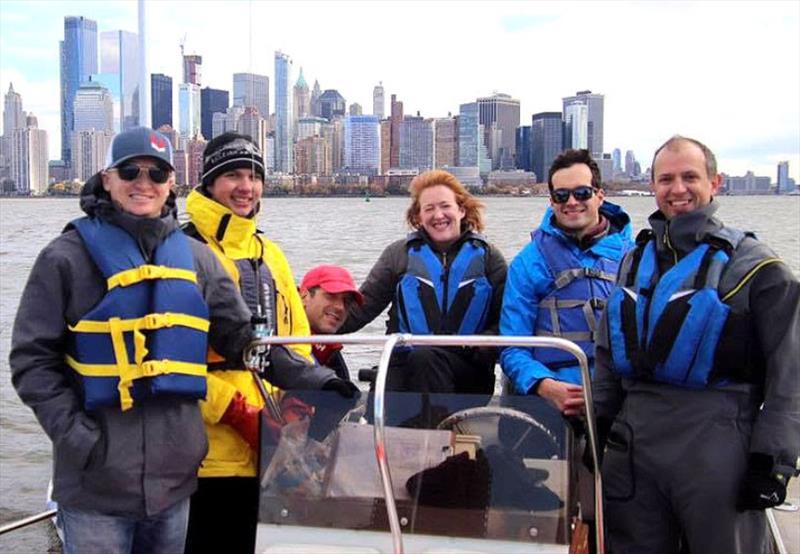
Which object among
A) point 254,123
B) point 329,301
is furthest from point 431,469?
point 254,123

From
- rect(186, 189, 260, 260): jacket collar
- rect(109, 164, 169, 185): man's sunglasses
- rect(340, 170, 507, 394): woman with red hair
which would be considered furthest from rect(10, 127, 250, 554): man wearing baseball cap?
rect(340, 170, 507, 394): woman with red hair

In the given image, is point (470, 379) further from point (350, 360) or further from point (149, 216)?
point (350, 360)

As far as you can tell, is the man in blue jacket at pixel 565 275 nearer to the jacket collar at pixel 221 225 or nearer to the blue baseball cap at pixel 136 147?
the jacket collar at pixel 221 225

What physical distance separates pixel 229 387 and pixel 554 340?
3.53 ft

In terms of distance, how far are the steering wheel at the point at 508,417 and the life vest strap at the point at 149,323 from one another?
774 mm

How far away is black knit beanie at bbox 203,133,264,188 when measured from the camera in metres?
3.35

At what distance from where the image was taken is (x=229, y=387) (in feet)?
10.2

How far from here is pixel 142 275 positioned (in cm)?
271

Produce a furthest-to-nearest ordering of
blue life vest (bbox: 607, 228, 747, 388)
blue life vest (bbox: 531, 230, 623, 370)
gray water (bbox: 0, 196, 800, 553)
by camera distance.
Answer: gray water (bbox: 0, 196, 800, 553)
blue life vest (bbox: 531, 230, 623, 370)
blue life vest (bbox: 607, 228, 747, 388)

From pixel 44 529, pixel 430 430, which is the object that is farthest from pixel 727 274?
pixel 44 529

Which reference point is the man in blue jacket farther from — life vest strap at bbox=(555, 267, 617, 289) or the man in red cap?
the man in red cap

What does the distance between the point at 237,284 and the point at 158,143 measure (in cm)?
64

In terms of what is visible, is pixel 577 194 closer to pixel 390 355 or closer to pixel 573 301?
pixel 573 301

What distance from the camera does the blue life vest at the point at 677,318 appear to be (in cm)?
305
